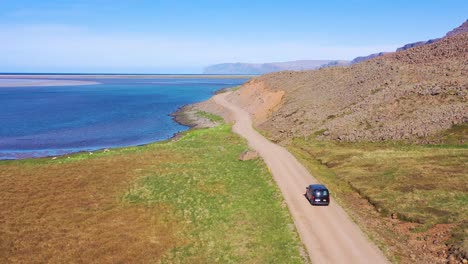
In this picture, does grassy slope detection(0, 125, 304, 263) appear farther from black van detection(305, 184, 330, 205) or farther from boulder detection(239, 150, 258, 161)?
black van detection(305, 184, 330, 205)

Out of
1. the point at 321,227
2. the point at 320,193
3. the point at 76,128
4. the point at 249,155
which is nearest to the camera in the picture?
the point at 321,227

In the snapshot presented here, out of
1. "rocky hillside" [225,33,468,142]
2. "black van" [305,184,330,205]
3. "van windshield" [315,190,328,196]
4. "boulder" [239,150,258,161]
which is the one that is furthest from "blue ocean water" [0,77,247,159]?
"van windshield" [315,190,328,196]

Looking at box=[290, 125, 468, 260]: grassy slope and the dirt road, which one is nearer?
the dirt road

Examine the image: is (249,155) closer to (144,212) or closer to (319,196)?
(319,196)

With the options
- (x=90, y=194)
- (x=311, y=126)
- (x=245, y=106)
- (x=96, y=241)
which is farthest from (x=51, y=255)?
(x=245, y=106)

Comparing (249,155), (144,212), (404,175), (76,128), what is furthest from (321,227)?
(76,128)
